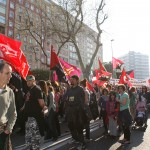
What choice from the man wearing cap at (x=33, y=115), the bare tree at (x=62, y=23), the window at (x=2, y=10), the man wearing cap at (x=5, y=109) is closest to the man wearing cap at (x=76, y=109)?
the man wearing cap at (x=33, y=115)

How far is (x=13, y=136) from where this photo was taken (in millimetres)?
8188

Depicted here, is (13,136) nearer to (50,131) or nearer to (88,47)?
(50,131)

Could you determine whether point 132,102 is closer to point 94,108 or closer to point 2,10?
point 94,108

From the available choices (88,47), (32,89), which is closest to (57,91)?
(32,89)

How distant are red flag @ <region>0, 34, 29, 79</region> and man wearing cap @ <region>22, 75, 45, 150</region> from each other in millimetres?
960

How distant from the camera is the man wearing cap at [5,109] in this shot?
3.19 m

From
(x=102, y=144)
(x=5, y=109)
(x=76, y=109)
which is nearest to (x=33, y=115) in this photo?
(x=76, y=109)

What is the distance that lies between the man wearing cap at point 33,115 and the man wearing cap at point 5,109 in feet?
7.63

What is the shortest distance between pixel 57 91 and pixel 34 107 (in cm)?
468

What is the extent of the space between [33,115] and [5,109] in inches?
101

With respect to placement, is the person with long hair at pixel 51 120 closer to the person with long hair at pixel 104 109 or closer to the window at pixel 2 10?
the person with long hair at pixel 104 109

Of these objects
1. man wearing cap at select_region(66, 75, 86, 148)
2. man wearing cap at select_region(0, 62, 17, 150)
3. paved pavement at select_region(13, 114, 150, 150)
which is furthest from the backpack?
man wearing cap at select_region(0, 62, 17, 150)

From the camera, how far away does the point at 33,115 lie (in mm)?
5734

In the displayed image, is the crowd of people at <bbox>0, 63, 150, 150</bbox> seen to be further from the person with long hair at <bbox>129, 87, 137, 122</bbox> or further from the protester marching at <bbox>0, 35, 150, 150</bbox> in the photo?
the person with long hair at <bbox>129, 87, 137, 122</bbox>
